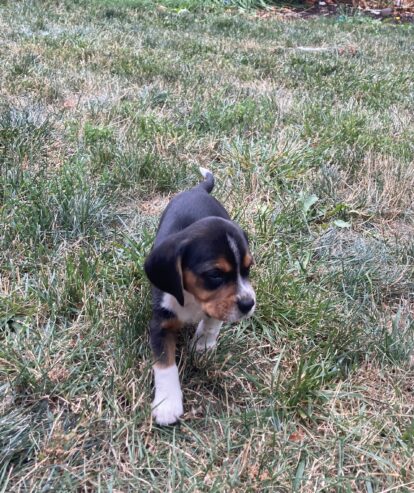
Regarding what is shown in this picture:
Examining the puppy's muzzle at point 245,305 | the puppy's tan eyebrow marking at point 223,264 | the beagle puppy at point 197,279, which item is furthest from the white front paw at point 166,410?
the puppy's tan eyebrow marking at point 223,264

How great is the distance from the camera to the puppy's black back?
3.05m

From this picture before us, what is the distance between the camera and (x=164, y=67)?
22.7 ft

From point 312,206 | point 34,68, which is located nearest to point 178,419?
point 312,206

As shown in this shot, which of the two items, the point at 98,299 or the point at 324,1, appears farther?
the point at 324,1

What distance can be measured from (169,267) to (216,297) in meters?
0.25

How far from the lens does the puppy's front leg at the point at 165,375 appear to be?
2463mm

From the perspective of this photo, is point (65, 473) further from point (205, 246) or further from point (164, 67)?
point (164, 67)

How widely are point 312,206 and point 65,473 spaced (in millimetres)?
2789

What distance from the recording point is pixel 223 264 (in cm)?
244

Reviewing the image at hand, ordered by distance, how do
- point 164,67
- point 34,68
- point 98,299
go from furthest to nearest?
point 164,67
point 34,68
point 98,299

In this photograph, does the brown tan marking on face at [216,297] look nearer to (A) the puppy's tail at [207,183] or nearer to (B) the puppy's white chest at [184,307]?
(B) the puppy's white chest at [184,307]

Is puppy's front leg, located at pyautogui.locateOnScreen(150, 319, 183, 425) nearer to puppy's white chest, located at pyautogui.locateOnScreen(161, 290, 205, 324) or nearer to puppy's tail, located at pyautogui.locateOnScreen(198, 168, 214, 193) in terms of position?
puppy's white chest, located at pyautogui.locateOnScreen(161, 290, 205, 324)

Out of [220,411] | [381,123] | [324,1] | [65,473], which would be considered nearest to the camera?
[65,473]

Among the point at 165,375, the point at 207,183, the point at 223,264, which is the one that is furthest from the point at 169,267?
the point at 207,183
